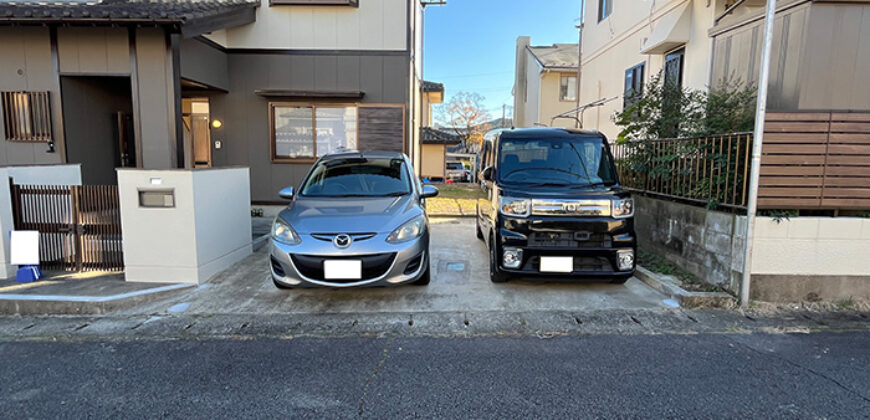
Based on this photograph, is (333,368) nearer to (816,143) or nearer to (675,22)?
(816,143)

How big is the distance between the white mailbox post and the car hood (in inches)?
40.4

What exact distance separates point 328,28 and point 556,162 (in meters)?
6.09

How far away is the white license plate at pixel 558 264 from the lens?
14.5 feet

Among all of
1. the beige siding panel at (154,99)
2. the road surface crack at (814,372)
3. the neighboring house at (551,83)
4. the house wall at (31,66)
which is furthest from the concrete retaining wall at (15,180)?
the neighboring house at (551,83)

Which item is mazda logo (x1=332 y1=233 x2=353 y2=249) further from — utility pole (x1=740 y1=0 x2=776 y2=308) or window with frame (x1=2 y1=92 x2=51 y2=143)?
window with frame (x1=2 y1=92 x2=51 y2=143)

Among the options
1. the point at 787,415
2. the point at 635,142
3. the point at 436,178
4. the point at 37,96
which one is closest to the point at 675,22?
the point at 635,142

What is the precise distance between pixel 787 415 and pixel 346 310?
340 centimetres

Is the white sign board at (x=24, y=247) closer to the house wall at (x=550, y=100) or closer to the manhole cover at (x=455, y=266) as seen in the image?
the manhole cover at (x=455, y=266)

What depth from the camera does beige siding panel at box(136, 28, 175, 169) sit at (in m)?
6.95

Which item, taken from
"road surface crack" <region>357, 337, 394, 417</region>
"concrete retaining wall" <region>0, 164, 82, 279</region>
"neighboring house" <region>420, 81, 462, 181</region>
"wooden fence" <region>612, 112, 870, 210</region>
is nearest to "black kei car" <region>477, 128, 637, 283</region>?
"wooden fence" <region>612, 112, 870, 210</region>

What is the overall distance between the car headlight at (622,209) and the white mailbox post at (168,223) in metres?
4.43

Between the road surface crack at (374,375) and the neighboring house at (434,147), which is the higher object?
the neighboring house at (434,147)

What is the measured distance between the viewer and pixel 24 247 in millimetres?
4926

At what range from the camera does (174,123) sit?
711 centimetres
